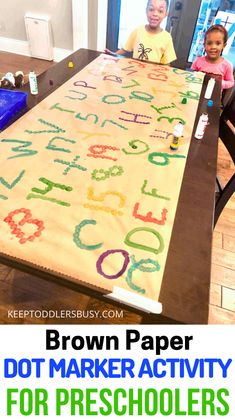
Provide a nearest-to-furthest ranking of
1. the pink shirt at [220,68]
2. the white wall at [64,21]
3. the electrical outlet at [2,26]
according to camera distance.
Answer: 1. the pink shirt at [220,68]
2. the white wall at [64,21]
3. the electrical outlet at [2,26]

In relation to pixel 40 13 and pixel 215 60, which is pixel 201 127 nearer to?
pixel 215 60

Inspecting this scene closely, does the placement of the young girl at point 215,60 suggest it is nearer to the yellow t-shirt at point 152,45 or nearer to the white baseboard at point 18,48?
the yellow t-shirt at point 152,45

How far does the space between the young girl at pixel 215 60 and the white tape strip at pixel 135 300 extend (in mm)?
1685

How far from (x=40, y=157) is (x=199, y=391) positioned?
31.8 inches

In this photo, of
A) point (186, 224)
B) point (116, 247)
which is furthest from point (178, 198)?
point (116, 247)

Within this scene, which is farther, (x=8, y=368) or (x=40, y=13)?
(x=40, y=13)

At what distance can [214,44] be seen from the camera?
1770mm

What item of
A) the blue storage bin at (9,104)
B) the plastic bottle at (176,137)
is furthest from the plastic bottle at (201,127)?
the blue storage bin at (9,104)

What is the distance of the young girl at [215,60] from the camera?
1.74m

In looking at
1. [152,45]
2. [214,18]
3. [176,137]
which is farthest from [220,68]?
[214,18]

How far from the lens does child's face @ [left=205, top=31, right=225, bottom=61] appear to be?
5.63 feet

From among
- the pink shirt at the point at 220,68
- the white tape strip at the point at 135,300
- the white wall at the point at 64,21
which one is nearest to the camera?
the white tape strip at the point at 135,300

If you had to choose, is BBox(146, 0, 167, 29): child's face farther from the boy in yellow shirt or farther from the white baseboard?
the white baseboard

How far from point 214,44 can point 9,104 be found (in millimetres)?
1396
